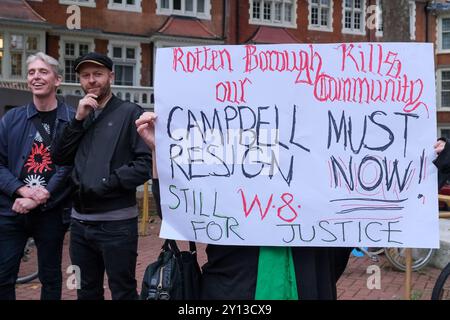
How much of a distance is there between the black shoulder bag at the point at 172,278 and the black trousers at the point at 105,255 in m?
0.67

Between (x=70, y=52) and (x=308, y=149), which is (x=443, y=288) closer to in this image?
(x=308, y=149)

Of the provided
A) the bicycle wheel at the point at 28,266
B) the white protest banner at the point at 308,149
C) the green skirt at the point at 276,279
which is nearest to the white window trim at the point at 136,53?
the bicycle wheel at the point at 28,266

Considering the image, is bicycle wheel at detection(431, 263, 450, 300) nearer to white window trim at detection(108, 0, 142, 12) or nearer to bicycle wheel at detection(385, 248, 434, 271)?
bicycle wheel at detection(385, 248, 434, 271)

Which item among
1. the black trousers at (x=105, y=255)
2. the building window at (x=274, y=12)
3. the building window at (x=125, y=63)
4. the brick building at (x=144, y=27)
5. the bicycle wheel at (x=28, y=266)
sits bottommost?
the bicycle wheel at (x=28, y=266)

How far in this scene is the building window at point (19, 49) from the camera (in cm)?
1852

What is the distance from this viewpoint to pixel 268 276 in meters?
2.15

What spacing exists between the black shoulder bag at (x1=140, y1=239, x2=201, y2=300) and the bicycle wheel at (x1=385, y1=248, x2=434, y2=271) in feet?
13.9

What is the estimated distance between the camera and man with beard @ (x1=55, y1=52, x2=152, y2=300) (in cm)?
283

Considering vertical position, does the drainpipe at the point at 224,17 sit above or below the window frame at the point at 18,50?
above

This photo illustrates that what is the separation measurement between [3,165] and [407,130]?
8.11 feet

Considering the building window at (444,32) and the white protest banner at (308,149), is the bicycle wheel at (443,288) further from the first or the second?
the building window at (444,32)

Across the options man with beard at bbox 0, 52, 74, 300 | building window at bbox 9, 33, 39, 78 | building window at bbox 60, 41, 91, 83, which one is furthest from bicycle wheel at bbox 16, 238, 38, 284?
building window at bbox 60, 41, 91, 83
